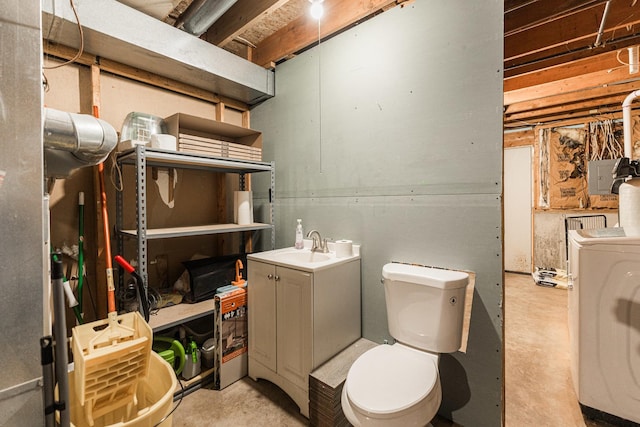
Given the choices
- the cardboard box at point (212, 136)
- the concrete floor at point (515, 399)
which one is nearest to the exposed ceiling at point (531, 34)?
the cardboard box at point (212, 136)

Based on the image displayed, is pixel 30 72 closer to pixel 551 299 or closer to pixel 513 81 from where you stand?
pixel 513 81

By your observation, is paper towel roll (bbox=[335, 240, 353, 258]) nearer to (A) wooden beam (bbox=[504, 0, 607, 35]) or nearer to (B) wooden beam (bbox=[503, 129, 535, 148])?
(A) wooden beam (bbox=[504, 0, 607, 35])

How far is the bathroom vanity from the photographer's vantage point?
Answer: 5.41 ft

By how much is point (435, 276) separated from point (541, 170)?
14.6 ft

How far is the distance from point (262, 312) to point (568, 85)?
4.26 meters

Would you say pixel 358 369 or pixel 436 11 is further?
pixel 436 11

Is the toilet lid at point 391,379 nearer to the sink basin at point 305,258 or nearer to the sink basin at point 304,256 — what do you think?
the sink basin at point 305,258

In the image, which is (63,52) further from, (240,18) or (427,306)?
(427,306)

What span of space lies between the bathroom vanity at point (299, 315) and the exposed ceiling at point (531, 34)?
5.73 ft

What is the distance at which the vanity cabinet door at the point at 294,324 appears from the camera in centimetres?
164

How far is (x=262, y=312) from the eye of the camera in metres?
1.93

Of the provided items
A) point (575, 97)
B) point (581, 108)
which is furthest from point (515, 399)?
point (581, 108)

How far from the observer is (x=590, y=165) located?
8.60ft

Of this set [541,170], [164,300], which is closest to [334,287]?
[164,300]
